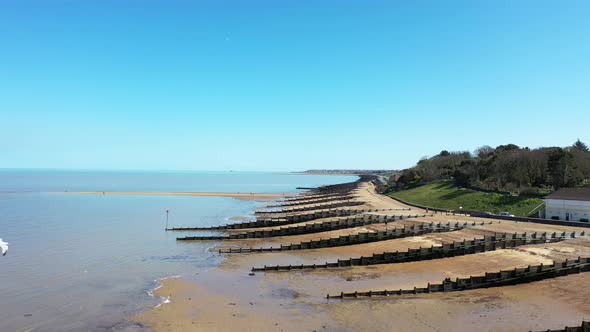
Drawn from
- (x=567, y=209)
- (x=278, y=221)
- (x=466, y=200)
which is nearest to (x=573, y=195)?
(x=567, y=209)

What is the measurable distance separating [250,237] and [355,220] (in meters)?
15.5

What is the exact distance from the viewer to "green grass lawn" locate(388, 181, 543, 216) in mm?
67125

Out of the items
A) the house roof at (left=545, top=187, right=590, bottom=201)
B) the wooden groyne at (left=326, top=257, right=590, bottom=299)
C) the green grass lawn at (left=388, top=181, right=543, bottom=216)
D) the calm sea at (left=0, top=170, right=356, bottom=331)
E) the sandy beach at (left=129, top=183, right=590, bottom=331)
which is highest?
the house roof at (left=545, top=187, right=590, bottom=201)

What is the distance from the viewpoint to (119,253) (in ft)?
149

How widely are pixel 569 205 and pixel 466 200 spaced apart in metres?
24.7

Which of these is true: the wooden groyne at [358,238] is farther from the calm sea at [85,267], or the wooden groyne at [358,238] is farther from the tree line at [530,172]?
the tree line at [530,172]

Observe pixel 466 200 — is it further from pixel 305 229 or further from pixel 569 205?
pixel 305 229

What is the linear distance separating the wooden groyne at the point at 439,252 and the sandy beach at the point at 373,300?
717 mm

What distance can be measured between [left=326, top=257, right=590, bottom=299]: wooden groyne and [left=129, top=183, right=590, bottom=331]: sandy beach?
52 centimetres

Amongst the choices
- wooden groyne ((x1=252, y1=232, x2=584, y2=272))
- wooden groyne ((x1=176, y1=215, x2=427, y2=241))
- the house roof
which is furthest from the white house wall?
wooden groyne ((x1=176, y1=215, x2=427, y2=241))

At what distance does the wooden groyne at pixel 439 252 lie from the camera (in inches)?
1470

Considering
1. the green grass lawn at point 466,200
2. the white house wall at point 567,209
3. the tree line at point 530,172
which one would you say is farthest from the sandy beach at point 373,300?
the tree line at point 530,172

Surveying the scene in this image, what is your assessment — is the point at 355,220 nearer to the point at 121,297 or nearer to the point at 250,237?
the point at 250,237

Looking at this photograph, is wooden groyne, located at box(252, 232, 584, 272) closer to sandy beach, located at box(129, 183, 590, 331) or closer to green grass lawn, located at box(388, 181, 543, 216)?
sandy beach, located at box(129, 183, 590, 331)
